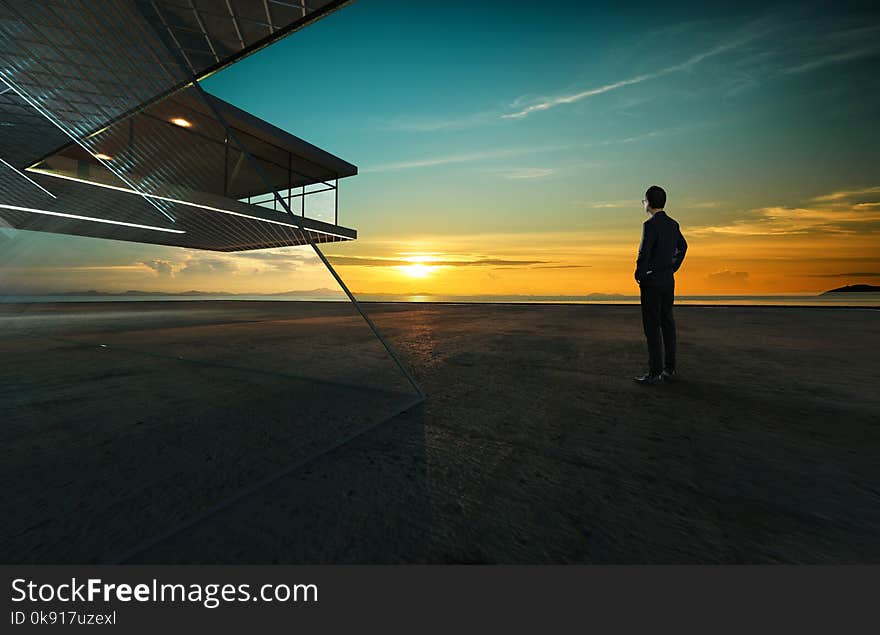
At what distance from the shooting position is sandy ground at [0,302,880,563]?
90 centimetres

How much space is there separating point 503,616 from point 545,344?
4.14 m

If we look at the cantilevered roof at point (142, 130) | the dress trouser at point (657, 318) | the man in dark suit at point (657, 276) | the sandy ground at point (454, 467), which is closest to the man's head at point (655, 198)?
the man in dark suit at point (657, 276)

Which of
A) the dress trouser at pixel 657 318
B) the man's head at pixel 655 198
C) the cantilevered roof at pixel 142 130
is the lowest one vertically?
the dress trouser at pixel 657 318

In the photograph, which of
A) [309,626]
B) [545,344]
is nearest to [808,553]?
[309,626]

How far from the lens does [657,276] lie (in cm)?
262

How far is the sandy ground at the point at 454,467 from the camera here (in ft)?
2.95

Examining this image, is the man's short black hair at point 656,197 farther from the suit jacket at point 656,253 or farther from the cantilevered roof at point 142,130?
the cantilevered roof at point 142,130

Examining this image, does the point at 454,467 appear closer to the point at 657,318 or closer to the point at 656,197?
the point at 657,318

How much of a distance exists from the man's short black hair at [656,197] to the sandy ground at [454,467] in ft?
4.81

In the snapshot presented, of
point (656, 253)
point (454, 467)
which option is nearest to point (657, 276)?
point (656, 253)

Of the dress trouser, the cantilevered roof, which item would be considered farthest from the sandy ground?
the cantilevered roof

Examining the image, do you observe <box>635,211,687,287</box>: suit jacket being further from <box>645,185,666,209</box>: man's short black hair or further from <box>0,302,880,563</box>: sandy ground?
<box>0,302,880,563</box>: sandy ground

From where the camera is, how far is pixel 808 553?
2.83ft

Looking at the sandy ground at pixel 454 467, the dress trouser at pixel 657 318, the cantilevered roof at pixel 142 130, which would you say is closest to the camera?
the sandy ground at pixel 454 467
